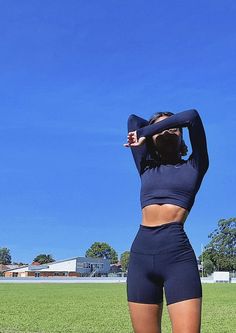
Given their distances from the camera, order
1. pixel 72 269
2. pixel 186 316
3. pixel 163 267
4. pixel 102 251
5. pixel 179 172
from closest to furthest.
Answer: pixel 186 316
pixel 163 267
pixel 179 172
pixel 72 269
pixel 102 251

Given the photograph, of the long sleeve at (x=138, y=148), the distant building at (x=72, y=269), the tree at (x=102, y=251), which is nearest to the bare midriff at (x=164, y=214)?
the long sleeve at (x=138, y=148)

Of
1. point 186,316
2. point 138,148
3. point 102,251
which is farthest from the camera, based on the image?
point 102,251

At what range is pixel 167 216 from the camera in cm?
318

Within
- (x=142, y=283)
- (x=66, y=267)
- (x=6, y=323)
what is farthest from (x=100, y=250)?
(x=142, y=283)

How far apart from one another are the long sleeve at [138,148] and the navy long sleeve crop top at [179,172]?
0.12 meters

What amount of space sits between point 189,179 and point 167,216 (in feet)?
0.92

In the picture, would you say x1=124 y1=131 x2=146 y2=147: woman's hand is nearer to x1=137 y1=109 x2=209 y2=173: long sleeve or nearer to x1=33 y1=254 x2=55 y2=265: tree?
x1=137 y1=109 x2=209 y2=173: long sleeve

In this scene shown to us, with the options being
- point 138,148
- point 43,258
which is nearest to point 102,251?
point 43,258

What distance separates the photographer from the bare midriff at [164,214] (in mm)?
3176

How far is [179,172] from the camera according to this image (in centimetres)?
330

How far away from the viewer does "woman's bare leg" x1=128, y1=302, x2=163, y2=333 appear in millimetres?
3146

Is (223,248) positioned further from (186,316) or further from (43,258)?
(186,316)

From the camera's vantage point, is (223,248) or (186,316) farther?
(223,248)

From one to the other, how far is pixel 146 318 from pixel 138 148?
1148 millimetres
